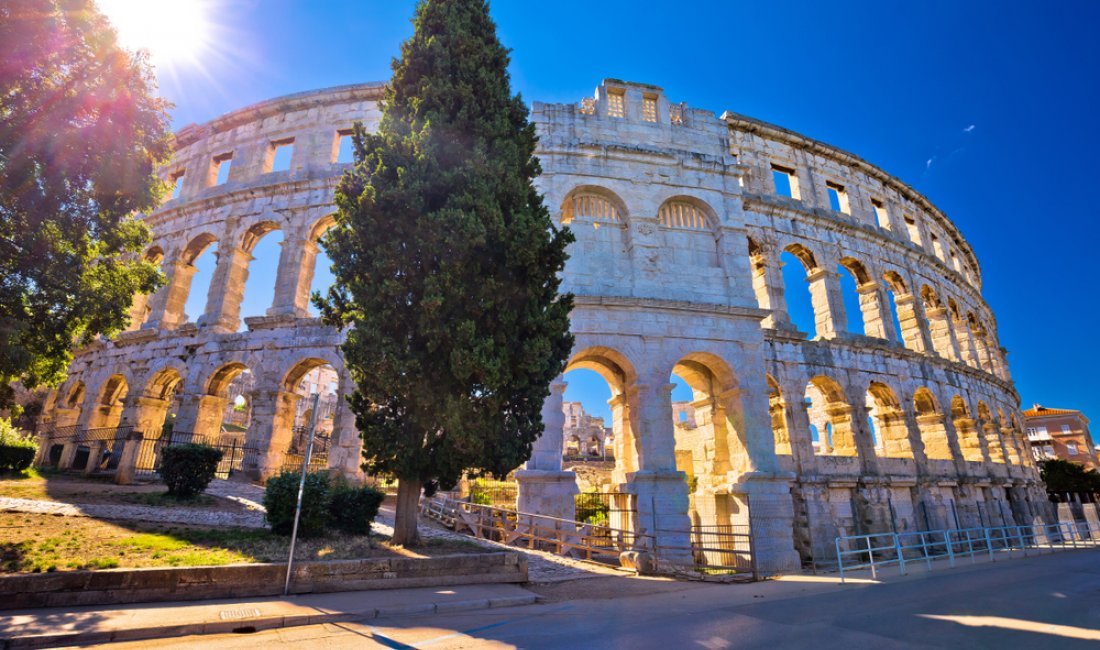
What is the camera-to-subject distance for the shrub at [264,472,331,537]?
865cm

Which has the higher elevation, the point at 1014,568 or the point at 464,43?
the point at 464,43

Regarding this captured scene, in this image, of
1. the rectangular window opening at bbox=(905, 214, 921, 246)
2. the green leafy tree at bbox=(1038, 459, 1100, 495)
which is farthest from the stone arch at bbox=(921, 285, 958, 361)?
the green leafy tree at bbox=(1038, 459, 1100, 495)

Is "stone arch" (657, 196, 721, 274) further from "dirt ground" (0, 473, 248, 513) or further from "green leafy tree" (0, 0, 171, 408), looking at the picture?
"dirt ground" (0, 473, 248, 513)

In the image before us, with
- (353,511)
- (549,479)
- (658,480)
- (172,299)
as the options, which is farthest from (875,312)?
(172,299)

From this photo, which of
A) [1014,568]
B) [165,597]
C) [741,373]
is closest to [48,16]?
[165,597]

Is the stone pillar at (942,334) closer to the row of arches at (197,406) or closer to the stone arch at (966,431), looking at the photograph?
the stone arch at (966,431)

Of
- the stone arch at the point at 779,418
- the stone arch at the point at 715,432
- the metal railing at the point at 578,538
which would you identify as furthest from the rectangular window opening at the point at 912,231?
the metal railing at the point at 578,538

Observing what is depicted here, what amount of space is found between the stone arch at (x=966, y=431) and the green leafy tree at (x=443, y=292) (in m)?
19.2

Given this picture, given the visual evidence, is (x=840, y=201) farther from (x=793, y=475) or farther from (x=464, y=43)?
(x=464, y=43)

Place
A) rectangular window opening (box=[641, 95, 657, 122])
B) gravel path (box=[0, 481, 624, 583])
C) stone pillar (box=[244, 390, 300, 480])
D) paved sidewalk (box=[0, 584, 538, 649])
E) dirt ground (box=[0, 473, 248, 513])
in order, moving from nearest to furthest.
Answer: paved sidewalk (box=[0, 584, 538, 649])
gravel path (box=[0, 481, 624, 583])
dirt ground (box=[0, 473, 248, 513])
stone pillar (box=[244, 390, 300, 480])
rectangular window opening (box=[641, 95, 657, 122])

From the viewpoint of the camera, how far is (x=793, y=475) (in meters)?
13.6

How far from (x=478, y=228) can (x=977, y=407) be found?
75.6ft

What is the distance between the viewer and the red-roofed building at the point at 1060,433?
51.6 metres

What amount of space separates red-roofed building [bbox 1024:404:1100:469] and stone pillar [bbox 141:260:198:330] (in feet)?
234
